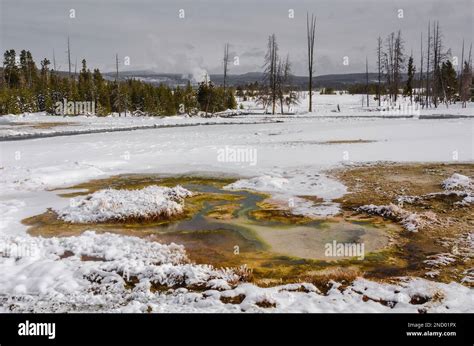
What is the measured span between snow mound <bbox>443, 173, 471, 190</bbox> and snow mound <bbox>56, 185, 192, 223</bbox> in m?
8.32

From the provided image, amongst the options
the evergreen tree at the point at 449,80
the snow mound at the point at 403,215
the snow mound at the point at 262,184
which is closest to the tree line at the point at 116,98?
the evergreen tree at the point at 449,80

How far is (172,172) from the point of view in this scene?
58.8 ft

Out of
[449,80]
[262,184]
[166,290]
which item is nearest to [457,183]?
[262,184]

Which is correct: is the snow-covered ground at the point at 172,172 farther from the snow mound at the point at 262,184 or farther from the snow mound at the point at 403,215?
the snow mound at the point at 403,215

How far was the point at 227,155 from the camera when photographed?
21.5 metres

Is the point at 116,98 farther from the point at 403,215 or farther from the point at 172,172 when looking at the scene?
the point at 403,215

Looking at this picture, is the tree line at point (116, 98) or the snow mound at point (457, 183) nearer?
the snow mound at point (457, 183)

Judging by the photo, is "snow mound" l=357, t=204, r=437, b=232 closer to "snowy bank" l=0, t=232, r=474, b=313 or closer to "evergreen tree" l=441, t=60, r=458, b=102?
"snowy bank" l=0, t=232, r=474, b=313

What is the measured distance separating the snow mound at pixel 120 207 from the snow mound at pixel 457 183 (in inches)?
327

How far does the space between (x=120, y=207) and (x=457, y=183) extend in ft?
33.7

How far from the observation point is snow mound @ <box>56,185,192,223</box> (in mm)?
11359

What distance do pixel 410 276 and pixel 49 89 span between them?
2792 inches

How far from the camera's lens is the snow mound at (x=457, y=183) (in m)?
13.5
